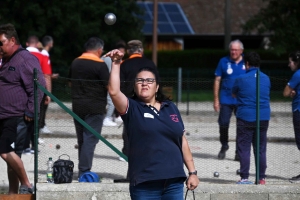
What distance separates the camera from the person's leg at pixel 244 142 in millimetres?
8938

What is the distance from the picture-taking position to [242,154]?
358 inches

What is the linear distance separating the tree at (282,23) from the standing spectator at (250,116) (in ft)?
36.8

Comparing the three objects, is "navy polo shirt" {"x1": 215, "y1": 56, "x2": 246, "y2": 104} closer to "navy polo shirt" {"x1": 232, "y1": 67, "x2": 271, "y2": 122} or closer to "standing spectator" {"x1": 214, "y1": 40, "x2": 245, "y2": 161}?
"standing spectator" {"x1": 214, "y1": 40, "x2": 245, "y2": 161}

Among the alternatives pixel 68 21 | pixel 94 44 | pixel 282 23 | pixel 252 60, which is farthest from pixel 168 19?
pixel 252 60

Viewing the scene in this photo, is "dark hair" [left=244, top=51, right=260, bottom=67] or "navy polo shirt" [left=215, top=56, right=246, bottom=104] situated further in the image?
"navy polo shirt" [left=215, top=56, right=246, bottom=104]

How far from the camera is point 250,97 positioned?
9.01 meters

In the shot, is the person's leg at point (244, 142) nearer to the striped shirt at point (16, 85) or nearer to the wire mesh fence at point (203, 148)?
the wire mesh fence at point (203, 148)

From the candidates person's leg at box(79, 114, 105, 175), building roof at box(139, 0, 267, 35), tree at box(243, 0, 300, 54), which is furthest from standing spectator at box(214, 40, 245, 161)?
building roof at box(139, 0, 267, 35)

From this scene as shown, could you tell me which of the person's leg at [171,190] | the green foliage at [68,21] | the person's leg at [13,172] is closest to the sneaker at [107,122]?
the person's leg at [13,172]

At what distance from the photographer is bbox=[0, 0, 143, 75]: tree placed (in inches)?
961

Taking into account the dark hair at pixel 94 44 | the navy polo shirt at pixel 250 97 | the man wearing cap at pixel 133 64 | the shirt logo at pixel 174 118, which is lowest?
the shirt logo at pixel 174 118

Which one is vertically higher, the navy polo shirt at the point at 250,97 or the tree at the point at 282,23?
the tree at the point at 282,23

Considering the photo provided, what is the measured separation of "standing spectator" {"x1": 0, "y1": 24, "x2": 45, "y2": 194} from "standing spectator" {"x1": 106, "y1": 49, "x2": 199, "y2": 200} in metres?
2.52

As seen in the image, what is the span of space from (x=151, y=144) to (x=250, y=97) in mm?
3713
